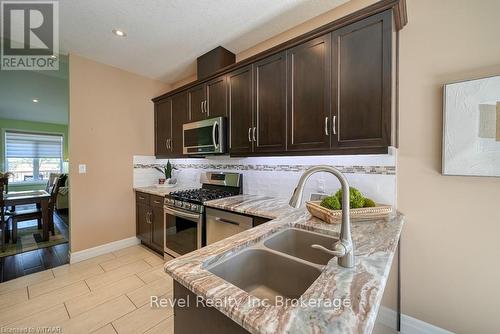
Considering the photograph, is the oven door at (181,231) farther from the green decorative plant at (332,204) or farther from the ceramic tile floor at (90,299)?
the green decorative plant at (332,204)

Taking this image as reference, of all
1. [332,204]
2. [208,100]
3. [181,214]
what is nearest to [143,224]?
[181,214]

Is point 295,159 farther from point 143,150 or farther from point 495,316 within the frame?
point 143,150

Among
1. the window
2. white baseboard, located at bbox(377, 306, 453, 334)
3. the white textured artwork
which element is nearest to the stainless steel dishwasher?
white baseboard, located at bbox(377, 306, 453, 334)

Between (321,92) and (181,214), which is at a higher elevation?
(321,92)

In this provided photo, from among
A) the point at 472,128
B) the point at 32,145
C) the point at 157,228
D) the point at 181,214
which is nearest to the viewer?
the point at 472,128

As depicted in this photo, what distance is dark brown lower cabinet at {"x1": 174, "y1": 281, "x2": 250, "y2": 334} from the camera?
0.63 metres

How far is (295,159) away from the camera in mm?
2107

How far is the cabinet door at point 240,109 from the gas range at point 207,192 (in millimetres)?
519

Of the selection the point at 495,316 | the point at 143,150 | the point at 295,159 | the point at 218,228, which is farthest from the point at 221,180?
the point at 495,316

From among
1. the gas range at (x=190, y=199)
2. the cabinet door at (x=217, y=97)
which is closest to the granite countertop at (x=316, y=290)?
the gas range at (x=190, y=199)

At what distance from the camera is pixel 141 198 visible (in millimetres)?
3107

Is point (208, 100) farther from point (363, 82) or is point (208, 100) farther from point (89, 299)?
point (89, 299)

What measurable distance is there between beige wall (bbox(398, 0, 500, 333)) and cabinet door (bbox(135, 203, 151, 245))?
3.02 meters

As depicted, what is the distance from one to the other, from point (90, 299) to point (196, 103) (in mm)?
2357
